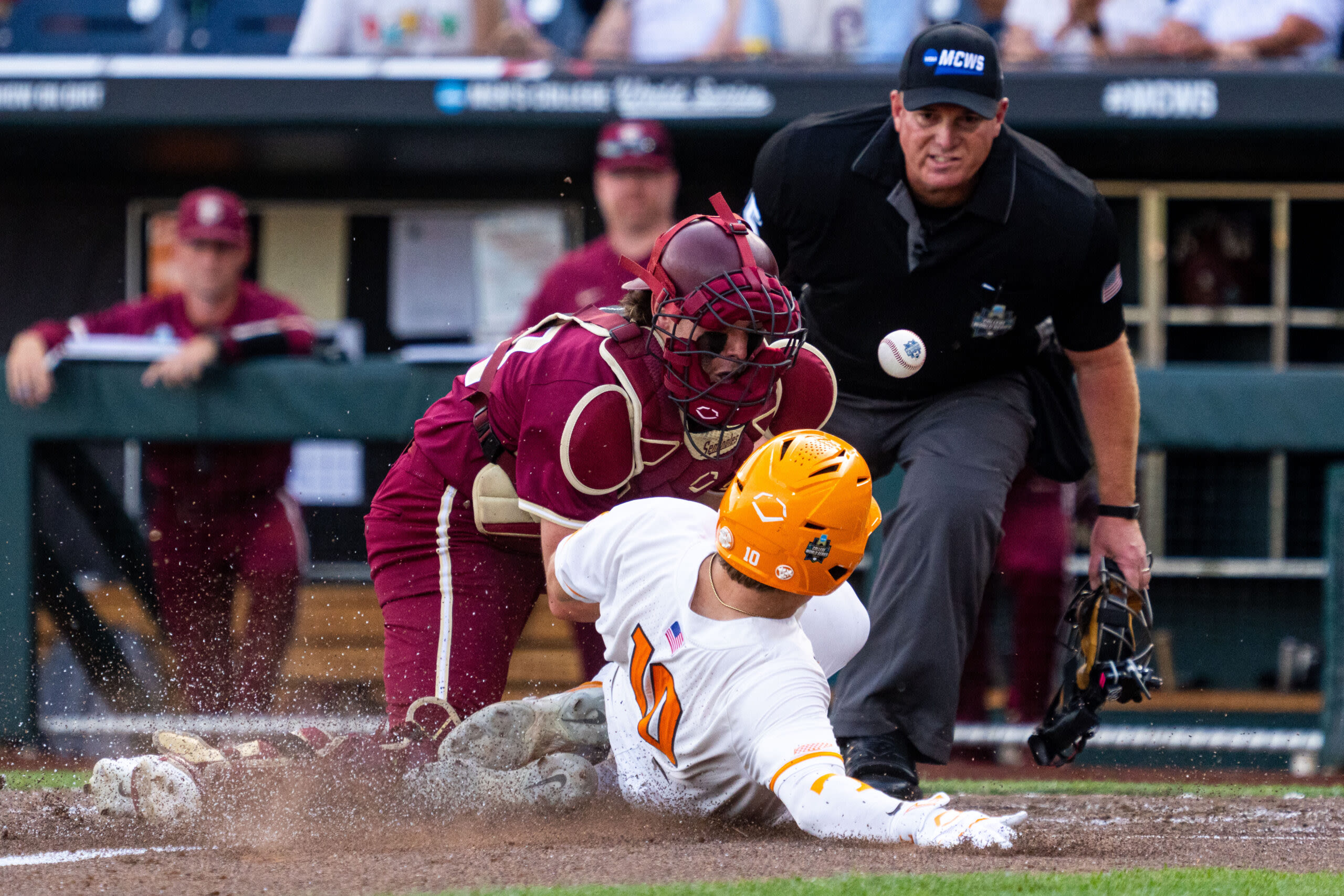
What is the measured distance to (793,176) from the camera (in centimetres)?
425

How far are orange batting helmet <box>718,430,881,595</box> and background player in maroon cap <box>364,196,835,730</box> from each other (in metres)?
0.34

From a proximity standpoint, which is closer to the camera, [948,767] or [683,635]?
[683,635]

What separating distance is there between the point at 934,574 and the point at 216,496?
11.0ft

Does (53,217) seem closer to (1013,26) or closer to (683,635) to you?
(1013,26)

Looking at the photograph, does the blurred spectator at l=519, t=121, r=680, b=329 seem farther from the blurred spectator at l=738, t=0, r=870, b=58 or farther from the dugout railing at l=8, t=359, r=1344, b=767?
the blurred spectator at l=738, t=0, r=870, b=58

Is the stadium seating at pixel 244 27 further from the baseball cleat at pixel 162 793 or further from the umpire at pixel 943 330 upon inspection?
the baseball cleat at pixel 162 793

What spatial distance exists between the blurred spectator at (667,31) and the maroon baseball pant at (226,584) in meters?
3.01

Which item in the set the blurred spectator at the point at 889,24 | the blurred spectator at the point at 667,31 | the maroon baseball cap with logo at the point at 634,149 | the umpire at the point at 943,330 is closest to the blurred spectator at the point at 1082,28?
the blurred spectator at the point at 889,24

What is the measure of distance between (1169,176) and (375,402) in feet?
15.2

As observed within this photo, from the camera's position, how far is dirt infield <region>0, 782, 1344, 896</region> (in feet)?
9.81

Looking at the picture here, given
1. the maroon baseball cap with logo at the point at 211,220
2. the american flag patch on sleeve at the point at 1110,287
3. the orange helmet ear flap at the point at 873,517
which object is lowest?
the orange helmet ear flap at the point at 873,517

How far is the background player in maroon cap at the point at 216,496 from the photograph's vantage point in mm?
6066

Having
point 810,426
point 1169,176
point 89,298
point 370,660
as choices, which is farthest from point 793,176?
point 89,298

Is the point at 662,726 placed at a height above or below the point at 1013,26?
below
